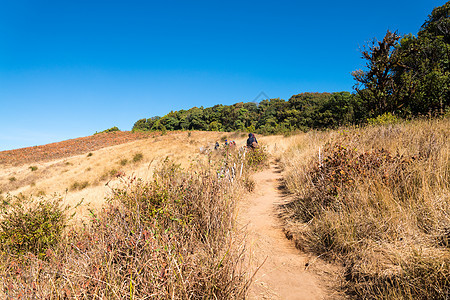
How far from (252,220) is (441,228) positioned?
114 inches

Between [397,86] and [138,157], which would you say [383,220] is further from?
[138,157]

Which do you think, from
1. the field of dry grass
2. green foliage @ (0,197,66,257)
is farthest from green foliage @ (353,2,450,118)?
green foliage @ (0,197,66,257)

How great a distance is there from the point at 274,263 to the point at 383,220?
1594 millimetres

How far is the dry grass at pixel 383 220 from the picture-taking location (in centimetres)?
198

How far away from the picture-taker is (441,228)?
2.38 meters

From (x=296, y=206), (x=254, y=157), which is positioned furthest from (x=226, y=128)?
(x=296, y=206)

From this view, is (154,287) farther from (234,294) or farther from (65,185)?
(65,185)

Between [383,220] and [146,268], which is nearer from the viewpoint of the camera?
[146,268]

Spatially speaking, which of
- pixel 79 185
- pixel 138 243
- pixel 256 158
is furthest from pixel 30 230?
pixel 79 185

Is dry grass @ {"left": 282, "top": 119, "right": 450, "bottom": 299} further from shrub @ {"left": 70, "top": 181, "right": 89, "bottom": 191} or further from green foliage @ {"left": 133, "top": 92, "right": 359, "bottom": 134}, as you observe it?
green foliage @ {"left": 133, "top": 92, "right": 359, "bottom": 134}

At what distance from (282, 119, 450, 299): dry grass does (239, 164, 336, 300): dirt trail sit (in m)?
0.28

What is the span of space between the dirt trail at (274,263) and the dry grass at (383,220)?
283 mm

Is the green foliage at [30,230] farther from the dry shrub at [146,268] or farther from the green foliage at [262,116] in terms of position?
the green foliage at [262,116]

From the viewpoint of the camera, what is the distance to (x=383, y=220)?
279 centimetres
